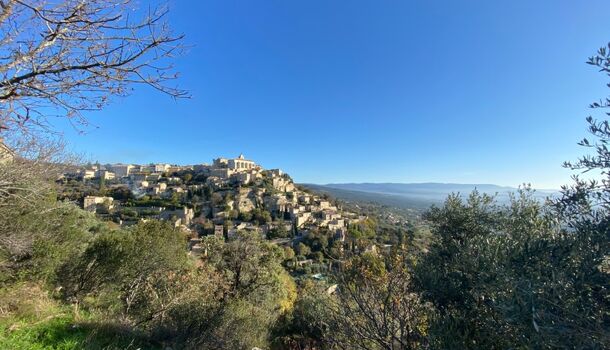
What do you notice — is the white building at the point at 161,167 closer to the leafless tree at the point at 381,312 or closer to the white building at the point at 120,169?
the white building at the point at 120,169

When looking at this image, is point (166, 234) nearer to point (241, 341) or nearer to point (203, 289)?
point (203, 289)

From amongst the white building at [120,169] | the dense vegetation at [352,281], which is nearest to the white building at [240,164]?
the white building at [120,169]

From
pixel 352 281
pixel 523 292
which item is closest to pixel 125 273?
pixel 352 281

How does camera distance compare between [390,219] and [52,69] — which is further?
[390,219]

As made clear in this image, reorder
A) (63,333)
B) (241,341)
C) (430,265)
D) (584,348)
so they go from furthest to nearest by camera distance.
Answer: (241,341), (63,333), (430,265), (584,348)

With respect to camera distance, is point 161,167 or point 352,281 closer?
point 352,281

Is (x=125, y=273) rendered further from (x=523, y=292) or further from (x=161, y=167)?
(x=161, y=167)

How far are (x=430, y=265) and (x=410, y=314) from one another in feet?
2.22

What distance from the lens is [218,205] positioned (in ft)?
155

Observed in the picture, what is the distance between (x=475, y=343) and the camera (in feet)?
8.45

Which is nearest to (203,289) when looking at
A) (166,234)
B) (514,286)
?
(166,234)

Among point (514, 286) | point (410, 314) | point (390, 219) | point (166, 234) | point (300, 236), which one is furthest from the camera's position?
point (390, 219)

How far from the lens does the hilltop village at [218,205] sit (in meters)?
Answer: 37.0

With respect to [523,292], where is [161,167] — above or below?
above
